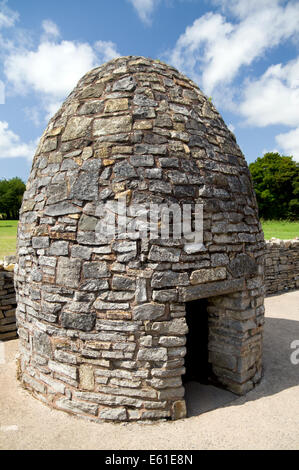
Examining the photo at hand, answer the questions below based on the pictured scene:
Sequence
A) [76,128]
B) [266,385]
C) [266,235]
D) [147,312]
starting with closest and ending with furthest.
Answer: [147,312], [76,128], [266,385], [266,235]

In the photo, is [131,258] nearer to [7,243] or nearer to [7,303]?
[7,303]

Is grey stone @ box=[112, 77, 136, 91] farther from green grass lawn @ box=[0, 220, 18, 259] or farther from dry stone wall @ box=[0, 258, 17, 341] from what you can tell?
Result: green grass lawn @ box=[0, 220, 18, 259]

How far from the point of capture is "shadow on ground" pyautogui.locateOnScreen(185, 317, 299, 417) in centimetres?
406

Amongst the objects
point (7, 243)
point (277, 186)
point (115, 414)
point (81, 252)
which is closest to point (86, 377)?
point (115, 414)

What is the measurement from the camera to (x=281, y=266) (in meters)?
11.5

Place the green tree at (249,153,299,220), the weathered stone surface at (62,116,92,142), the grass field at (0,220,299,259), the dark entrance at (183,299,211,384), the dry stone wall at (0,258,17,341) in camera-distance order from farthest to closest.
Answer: the green tree at (249,153,299,220), the grass field at (0,220,299,259), the dry stone wall at (0,258,17,341), the dark entrance at (183,299,211,384), the weathered stone surface at (62,116,92,142)

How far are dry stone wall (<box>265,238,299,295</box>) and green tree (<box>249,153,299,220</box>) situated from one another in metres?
23.1

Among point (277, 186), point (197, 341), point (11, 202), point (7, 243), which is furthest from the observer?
point (11, 202)

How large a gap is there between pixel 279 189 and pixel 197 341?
33796 millimetres

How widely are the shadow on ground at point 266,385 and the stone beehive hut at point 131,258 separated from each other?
0.56 feet

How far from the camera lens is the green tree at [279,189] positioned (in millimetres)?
33656

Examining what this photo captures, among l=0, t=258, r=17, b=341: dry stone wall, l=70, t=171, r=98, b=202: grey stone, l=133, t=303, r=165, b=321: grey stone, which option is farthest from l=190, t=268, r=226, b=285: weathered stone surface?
l=0, t=258, r=17, b=341: dry stone wall

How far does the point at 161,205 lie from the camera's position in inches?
143

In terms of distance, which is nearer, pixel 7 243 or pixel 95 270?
pixel 95 270
